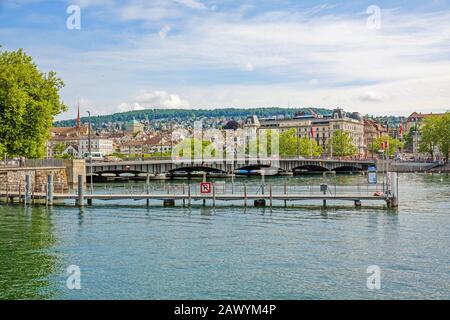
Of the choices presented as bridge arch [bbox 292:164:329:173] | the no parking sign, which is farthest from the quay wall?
bridge arch [bbox 292:164:329:173]

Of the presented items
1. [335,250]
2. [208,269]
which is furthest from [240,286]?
[335,250]

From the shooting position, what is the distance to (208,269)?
90.8ft

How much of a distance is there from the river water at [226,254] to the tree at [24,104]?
17475mm

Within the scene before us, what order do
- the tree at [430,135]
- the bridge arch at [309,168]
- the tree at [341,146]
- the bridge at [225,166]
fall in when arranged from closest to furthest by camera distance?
1. the bridge at [225,166]
2. the bridge arch at [309,168]
3. the tree at [430,135]
4. the tree at [341,146]

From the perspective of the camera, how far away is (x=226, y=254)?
3103 cm

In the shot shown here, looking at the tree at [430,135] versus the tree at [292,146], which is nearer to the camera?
the tree at [430,135]

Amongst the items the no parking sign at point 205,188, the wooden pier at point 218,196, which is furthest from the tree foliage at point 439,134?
the no parking sign at point 205,188

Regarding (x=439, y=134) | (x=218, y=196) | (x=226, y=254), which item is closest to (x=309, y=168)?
(x=439, y=134)

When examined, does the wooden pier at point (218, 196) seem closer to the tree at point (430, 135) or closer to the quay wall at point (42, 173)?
the quay wall at point (42, 173)

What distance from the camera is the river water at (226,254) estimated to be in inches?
959

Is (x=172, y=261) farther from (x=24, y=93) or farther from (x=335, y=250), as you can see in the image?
(x=24, y=93)

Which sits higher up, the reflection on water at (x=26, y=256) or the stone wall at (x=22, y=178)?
the stone wall at (x=22, y=178)

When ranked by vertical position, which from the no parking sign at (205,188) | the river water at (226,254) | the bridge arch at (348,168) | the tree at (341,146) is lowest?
the river water at (226,254)
